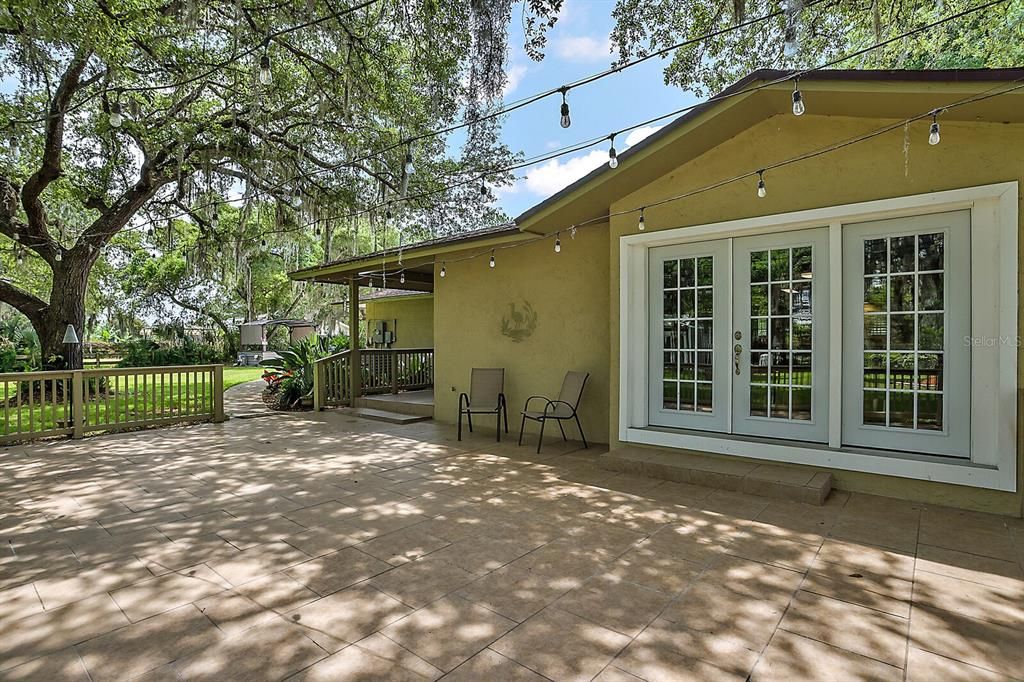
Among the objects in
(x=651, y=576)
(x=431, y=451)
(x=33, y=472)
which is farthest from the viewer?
(x=431, y=451)

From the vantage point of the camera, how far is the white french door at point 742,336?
4445mm

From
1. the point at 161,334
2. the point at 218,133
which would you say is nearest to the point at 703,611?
the point at 218,133

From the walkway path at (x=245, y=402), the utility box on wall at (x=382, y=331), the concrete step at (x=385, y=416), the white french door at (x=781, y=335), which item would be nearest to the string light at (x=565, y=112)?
the white french door at (x=781, y=335)

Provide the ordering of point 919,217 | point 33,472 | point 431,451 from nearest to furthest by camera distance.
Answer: point 919,217
point 33,472
point 431,451

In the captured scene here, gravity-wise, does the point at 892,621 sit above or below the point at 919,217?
below

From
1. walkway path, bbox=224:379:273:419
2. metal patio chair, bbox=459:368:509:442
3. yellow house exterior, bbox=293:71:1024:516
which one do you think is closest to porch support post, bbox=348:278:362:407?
walkway path, bbox=224:379:273:419

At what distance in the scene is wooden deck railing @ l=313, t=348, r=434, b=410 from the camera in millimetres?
9445

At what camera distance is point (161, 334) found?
70.8 feet

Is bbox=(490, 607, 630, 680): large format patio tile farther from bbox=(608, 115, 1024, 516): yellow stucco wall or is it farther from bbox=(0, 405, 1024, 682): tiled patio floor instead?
bbox=(608, 115, 1024, 516): yellow stucco wall

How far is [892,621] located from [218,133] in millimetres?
9713

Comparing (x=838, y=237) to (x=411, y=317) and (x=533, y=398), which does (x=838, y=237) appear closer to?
(x=533, y=398)

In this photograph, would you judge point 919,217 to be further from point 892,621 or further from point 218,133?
point 218,133

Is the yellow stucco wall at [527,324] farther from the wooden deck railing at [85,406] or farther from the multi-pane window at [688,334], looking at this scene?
the wooden deck railing at [85,406]

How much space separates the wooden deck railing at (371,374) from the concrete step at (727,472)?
5.99 m
